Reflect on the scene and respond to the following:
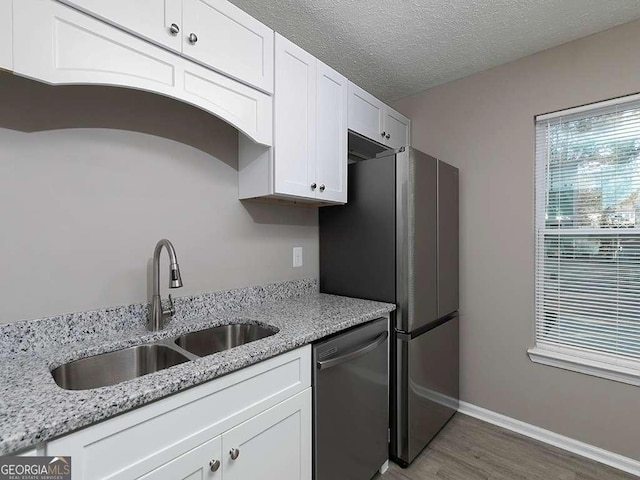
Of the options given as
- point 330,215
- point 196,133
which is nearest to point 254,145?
point 196,133

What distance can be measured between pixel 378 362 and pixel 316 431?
0.53m

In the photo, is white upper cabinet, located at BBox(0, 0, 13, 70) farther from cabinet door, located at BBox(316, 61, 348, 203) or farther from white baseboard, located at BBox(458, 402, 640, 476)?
white baseboard, located at BBox(458, 402, 640, 476)

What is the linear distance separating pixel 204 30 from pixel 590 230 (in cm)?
239

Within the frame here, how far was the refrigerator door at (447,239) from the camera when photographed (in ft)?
7.11

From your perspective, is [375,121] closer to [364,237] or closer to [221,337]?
[364,237]

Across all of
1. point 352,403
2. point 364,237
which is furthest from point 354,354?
point 364,237

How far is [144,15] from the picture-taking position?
1.14 meters

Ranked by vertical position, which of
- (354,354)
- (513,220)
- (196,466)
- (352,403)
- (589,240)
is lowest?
(352,403)

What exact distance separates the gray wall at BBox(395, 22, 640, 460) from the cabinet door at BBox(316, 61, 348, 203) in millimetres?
1030

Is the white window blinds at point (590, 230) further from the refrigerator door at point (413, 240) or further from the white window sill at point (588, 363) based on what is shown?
the refrigerator door at point (413, 240)

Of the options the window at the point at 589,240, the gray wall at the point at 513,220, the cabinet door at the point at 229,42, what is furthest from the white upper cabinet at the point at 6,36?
the window at the point at 589,240

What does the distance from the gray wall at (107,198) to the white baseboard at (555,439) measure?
194 centimetres

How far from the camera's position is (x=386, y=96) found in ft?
9.18

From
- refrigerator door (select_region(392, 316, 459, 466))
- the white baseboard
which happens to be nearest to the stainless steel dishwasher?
refrigerator door (select_region(392, 316, 459, 466))
